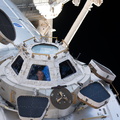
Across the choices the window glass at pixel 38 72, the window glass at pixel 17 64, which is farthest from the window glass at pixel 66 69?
the window glass at pixel 17 64

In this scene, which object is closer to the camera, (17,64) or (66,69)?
(66,69)

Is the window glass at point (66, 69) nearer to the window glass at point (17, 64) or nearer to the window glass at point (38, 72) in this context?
the window glass at point (38, 72)

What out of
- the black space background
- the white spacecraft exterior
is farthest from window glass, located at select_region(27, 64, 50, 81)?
the black space background

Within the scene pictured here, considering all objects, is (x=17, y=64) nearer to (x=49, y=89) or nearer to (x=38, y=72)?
(x=38, y=72)

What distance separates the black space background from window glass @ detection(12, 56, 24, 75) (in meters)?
9.77

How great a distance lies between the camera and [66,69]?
26.6 ft

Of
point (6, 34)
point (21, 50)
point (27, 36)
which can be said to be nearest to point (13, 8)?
point (27, 36)

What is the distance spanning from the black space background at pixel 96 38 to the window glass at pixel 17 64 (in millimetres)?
9768

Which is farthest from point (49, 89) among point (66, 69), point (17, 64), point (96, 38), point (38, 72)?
point (96, 38)

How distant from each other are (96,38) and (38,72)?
40.5ft

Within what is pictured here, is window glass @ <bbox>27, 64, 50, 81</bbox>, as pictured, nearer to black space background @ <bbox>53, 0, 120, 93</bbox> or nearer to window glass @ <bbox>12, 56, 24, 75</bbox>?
window glass @ <bbox>12, 56, 24, 75</bbox>

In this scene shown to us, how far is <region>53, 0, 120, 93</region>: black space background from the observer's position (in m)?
18.0

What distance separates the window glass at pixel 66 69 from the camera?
26.1ft

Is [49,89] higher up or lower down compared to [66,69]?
lower down
